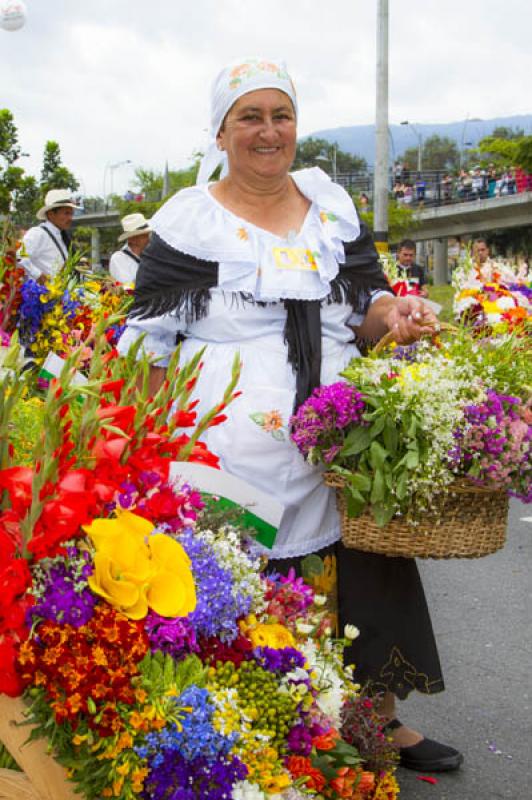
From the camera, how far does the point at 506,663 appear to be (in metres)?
4.64

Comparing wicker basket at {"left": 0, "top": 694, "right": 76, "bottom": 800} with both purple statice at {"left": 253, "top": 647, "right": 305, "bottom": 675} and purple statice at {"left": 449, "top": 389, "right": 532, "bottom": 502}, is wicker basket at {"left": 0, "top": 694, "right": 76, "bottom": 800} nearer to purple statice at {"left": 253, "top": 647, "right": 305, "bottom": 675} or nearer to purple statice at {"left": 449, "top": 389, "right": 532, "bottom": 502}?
purple statice at {"left": 253, "top": 647, "right": 305, "bottom": 675}

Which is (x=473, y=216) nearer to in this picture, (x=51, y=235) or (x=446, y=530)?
(x=51, y=235)

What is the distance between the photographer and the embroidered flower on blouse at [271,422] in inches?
117

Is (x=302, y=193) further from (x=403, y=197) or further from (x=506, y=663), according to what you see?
(x=403, y=197)

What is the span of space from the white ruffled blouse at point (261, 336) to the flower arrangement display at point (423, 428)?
7.6 inches

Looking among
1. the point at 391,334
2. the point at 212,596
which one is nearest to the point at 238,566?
the point at 212,596

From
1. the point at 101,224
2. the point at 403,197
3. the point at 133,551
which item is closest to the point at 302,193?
the point at 133,551

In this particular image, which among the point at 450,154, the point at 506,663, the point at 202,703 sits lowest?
the point at 506,663

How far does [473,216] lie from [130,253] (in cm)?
4851

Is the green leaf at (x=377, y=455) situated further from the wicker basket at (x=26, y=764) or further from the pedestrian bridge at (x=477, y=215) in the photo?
the pedestrian bridge at (x=477, y=215)

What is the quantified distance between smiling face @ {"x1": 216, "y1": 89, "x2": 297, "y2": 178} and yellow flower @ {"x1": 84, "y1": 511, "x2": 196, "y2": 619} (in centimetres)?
163

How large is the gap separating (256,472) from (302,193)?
880 millimetres

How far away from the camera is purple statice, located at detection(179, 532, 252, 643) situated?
5.75 ft

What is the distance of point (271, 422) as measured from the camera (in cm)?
299
